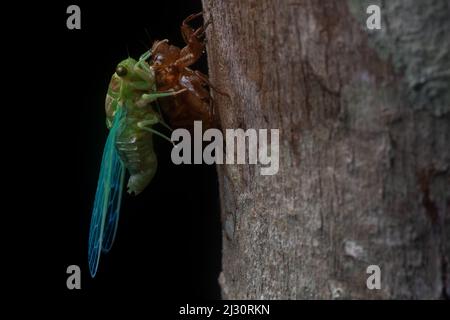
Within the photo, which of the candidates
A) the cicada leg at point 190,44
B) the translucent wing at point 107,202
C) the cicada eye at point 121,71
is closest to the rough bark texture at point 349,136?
the cicada leg at point 190,44

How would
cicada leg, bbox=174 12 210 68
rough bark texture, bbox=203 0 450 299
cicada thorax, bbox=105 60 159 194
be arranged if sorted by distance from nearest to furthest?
rough bark texture, bbox=203 0 450 299, cicada leg, bbox=174 12 210 68, cicada thorax, bbox=105 60 159 194

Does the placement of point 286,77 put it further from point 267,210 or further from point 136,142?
point 136,142

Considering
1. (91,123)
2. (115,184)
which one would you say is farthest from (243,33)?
(91,123)

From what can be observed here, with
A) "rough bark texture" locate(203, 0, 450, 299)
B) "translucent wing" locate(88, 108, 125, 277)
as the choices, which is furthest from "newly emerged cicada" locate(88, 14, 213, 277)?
"rough bark texture" locate(203, 0, 450, 299)

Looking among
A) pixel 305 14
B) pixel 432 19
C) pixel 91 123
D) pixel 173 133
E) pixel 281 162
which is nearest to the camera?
pixel 432 19

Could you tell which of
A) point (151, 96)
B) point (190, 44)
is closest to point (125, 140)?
point (151, 96)

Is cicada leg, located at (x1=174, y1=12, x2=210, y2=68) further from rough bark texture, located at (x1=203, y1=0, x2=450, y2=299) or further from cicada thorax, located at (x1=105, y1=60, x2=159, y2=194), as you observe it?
rough bark texture, located at (x1=203, y1=0, x2=450, y2=299)

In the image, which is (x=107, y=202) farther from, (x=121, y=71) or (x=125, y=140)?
(x=121, y=71)
